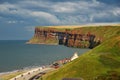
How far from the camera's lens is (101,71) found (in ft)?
354

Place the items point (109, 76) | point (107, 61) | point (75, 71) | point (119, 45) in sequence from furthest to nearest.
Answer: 1. point (119, 45)
2. point (107, 61)
3. point (75, 71)
4. point (109, 76)

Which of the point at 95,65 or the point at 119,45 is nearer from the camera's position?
the point at 95,65

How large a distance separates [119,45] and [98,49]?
8312 mm

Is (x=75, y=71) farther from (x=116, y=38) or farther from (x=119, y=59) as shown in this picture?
(x=116, y=38)

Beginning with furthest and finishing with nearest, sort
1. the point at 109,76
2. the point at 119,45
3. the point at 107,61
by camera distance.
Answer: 1. the point at 119,45
2. the point at 107,61
3. the point at 109,76

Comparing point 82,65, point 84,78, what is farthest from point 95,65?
point 84,78

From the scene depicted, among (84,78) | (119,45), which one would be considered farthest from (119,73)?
(119,45)

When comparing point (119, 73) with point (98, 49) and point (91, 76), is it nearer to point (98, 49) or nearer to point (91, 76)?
point (91, 76)

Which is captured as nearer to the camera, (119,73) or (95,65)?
(119,73)

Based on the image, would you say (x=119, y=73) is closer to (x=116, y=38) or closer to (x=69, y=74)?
(x=69, y=74)

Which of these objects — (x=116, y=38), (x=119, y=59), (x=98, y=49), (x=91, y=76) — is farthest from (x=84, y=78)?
(x=116, y=38)

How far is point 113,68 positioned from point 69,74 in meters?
Answer: 14.7

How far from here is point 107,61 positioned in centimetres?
11769

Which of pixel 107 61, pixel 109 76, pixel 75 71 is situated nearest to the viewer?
pixel 109 76
